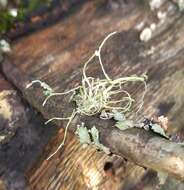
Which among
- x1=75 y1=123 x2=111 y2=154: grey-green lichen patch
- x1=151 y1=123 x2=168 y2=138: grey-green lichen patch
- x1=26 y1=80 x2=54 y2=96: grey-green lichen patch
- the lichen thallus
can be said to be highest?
x1=26 y1=80 x2=54 y2=96: grey-green lichen patch

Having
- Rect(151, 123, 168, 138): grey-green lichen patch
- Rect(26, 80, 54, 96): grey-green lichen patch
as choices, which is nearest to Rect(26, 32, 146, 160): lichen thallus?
Rect(26, 80, 54, 96): grey-green lichen patch

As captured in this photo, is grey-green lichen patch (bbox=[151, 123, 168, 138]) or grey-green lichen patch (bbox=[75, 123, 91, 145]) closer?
grey-green lichen patch (bbox=[151, 123, 168, 138])

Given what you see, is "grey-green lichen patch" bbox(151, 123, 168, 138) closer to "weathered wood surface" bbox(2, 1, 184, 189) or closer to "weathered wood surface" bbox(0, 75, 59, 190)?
"weathered wood surface" bbox(2, 1, 184, 189)

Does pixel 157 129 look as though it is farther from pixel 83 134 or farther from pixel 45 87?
pixel 45 87

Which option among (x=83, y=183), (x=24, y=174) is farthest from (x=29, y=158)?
(x=83, y=183)

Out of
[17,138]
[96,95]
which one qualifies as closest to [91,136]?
[96,95]

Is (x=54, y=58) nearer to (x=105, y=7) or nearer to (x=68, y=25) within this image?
(x=68, y=25)

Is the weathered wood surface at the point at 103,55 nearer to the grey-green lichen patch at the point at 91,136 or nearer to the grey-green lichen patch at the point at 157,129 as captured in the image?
the grey-green lichen patch at the point at 91,136
